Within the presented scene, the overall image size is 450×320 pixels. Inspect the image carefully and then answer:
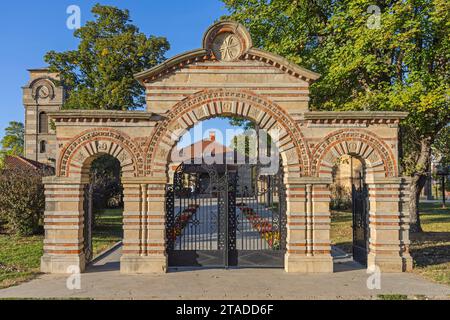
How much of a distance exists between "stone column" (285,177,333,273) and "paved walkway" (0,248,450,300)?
0.47 metres

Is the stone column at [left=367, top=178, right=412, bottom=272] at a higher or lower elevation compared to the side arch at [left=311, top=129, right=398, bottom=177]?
lower

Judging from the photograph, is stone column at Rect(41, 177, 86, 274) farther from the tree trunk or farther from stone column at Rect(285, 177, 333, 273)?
the tree trunk

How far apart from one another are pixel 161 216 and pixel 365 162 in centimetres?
601

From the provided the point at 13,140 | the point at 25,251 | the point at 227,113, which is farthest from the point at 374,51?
the point at 13,140

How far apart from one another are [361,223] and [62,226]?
8.78m

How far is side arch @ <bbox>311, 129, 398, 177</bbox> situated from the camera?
34.8ft

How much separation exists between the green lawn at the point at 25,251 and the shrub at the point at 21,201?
0.69m

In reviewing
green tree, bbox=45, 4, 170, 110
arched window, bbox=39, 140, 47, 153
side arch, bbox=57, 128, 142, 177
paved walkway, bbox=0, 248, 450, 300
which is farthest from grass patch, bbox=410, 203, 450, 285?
arched window, bbox=39, 140, 47, 153

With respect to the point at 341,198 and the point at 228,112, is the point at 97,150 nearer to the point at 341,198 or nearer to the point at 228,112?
the point at 228,112

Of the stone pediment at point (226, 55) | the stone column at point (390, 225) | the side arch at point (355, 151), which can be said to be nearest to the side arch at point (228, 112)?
the side arch at point (355, 151)

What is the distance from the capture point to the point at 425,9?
1395 centimetres

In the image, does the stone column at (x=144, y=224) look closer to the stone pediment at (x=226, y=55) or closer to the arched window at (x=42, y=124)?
the stone pediment at (x=226, y=55)

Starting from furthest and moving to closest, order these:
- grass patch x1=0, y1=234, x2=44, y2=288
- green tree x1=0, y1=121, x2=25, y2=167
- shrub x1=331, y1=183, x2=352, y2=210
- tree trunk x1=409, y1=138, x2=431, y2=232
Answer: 1. green tree x1=0, y1=121, x2=25, y2=167
2. shrub x1=331, y1=183, x2=352, y2=210
3. tree trunk x1=409, y1=138, x2=431, y2=232
4. grass patch x1=0, y1=234, x2=44, y2=288
